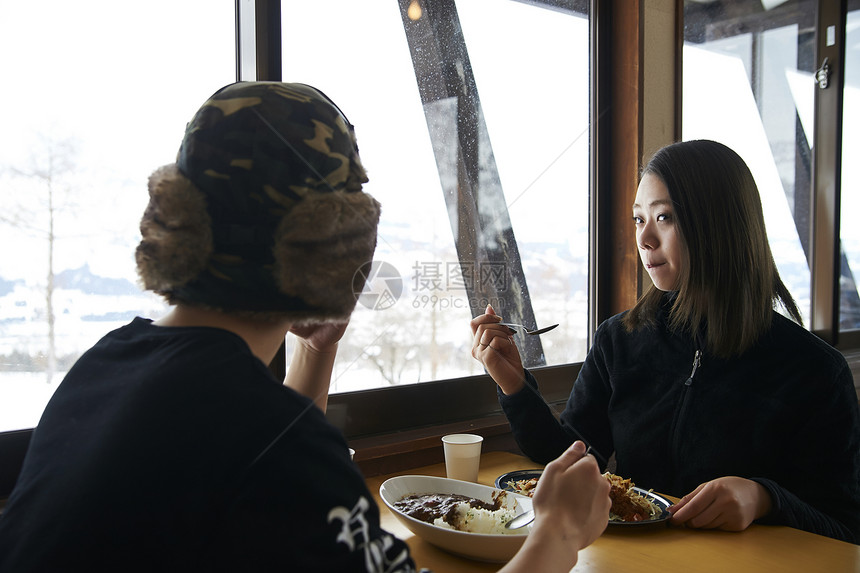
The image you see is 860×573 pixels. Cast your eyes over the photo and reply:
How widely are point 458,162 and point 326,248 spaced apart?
47.8 inches

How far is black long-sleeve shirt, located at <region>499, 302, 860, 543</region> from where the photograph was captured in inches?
45.1

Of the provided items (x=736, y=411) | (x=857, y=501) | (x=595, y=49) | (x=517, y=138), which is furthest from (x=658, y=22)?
(x=857, y=501)

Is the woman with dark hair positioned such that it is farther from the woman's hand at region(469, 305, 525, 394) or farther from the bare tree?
the bare tree

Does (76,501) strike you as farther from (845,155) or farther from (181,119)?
(845,155)

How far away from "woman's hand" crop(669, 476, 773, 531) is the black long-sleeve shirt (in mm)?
66

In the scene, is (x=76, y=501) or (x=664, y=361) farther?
(x=664, y=361)

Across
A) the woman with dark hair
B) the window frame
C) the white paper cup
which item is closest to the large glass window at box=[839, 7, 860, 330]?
the window frame

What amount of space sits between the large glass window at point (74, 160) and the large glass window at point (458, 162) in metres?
0.29

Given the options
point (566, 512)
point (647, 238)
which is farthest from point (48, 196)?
point (647, 238)

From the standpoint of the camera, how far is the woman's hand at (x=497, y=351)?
137cm

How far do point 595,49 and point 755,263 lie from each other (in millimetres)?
1119

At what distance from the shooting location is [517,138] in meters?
1.93

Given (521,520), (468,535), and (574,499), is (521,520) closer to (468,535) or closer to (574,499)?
(468,535)

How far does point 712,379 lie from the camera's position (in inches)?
50.7
